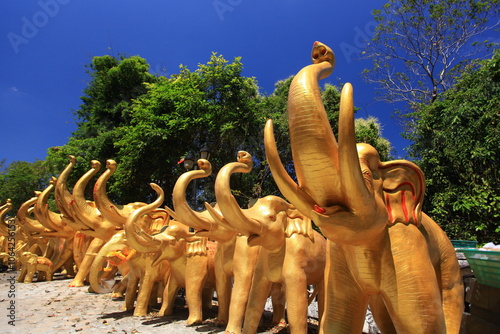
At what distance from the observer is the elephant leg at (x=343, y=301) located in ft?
7.66

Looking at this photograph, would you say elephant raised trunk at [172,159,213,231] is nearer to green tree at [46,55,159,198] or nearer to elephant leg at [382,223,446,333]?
elephant leg at [382,223,446,333]

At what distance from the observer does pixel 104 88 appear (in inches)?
714

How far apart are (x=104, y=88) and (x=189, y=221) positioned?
15545 mm

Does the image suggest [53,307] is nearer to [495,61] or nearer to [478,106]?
[478,106]

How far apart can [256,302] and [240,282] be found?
2.17 feet

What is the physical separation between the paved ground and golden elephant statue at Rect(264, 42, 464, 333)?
3188 mm

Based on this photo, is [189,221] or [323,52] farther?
[189,221]

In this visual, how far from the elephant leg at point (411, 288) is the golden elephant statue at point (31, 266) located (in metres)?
10.8

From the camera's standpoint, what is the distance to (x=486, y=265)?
2.38m

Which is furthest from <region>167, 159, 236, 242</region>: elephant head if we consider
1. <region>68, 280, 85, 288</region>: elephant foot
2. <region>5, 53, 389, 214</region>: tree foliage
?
<region>5, 53, 389, 214</region>: tree foliage

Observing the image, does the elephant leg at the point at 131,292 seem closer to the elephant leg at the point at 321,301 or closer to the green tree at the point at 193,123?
the elephant leg at the point at 321,301

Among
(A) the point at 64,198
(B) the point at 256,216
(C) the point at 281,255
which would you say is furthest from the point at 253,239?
(A) the point at 64,198

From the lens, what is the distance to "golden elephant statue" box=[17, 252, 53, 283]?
33.0 feet

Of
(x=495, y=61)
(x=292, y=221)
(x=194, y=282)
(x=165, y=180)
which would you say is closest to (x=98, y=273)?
(x=194, y=282)
